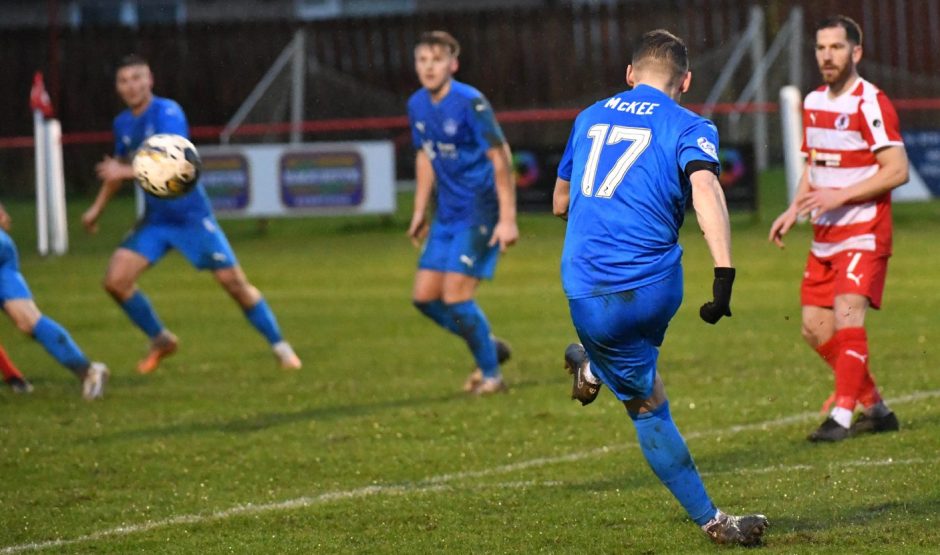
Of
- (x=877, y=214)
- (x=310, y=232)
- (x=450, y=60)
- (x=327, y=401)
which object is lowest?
(x=310, y=232)

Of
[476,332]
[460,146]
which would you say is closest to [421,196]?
[460,146]

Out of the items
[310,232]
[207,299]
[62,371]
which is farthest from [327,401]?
[310,232]

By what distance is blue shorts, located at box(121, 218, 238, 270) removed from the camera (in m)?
11.3

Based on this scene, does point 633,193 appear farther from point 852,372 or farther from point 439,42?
point 439,42

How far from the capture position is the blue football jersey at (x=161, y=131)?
441 inches

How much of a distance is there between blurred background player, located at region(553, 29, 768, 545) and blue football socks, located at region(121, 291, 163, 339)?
605 cm

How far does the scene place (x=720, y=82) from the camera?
25.1 meters

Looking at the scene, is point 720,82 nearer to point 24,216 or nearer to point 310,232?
point 310,232

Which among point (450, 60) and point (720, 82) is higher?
point (450, 60)

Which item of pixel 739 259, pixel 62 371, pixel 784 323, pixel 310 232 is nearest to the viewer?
pixel 62 371

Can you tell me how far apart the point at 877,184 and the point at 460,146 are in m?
3.00

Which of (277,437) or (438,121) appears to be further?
(438,121)

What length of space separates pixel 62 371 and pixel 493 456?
4890 millimetres

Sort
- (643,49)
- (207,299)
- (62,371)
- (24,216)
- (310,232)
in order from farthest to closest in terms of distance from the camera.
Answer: (24,216)
(310,232)
(207,299)
(62,371)
(643,49)
